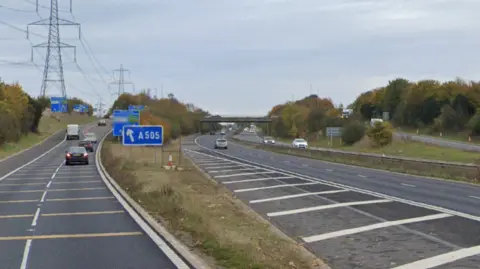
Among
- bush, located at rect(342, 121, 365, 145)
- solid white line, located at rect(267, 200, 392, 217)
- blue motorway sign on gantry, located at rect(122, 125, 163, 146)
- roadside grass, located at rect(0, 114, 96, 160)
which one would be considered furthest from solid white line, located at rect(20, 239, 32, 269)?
bush, located at rect(342, 121, 365, 145)

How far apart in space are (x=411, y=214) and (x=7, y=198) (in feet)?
46.6

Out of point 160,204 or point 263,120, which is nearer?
point 160,204

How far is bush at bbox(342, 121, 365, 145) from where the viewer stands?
90.4 m

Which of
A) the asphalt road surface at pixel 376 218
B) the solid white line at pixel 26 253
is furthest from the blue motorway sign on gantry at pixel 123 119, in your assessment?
the solid white line at pixel 26 253

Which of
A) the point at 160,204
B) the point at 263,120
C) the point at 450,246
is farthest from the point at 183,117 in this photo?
the point at 450,246

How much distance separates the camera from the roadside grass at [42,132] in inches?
2847

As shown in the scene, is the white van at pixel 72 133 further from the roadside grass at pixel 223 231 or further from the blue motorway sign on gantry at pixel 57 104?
the roadside grass at pixel 223 231

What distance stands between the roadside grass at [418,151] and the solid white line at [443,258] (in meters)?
34.9

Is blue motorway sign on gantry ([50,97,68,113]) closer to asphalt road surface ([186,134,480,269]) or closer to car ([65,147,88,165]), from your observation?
car ([65,147,88,165])

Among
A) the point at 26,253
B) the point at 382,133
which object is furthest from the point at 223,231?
the point at 382,133

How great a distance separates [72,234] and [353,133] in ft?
255

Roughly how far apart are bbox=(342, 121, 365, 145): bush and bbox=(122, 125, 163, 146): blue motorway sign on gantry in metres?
57.7

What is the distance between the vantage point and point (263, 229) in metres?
16.3

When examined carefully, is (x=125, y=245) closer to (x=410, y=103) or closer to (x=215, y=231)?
(x=215, y=231)
